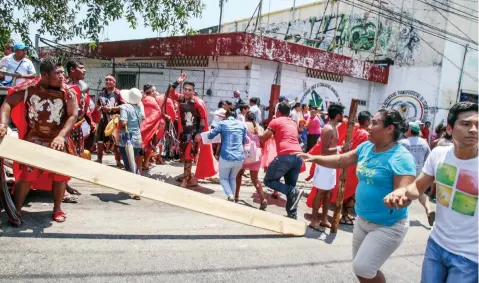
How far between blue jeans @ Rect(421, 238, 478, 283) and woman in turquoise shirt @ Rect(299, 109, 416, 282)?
350 mm

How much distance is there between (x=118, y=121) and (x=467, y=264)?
4881 millimetres

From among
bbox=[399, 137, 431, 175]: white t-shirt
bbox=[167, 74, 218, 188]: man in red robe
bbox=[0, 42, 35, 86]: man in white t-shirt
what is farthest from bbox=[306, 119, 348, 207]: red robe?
bbox=[0, 42, 35, 86]: man in white t-shirt

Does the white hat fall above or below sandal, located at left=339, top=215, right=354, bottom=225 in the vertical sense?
above

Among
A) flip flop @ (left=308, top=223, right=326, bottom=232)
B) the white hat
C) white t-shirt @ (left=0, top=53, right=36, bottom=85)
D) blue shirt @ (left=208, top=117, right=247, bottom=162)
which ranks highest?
white t-shirt @ (left=0, top=53, right=36, bottom=85)

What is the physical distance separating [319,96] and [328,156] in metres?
11.0

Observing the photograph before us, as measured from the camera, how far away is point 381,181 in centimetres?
304

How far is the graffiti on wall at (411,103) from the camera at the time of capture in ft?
56.4

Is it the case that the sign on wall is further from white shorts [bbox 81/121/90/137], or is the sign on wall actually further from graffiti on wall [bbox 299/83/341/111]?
white shorts [bbox 81/121/90/137]

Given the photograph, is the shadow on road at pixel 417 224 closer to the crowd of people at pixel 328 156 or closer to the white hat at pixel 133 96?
the crowd of people at pixel 328 156

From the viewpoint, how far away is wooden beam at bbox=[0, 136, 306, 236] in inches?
142

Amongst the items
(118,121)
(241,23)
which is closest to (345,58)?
(118,121)

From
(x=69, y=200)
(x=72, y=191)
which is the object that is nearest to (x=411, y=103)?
(x=72, y=191)

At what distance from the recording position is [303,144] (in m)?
12.3

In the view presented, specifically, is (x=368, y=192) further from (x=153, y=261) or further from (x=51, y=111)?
(x=51, y=111)
